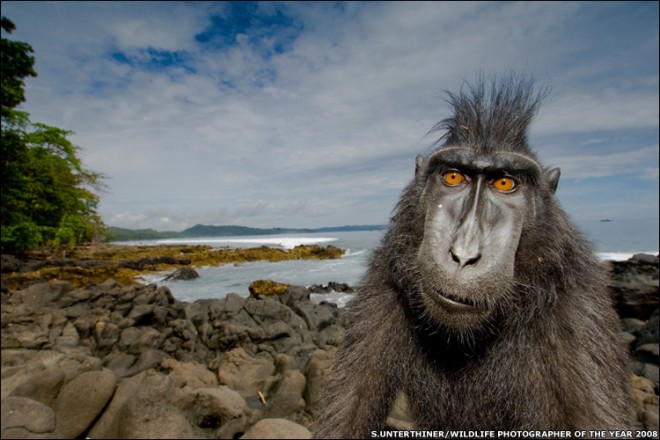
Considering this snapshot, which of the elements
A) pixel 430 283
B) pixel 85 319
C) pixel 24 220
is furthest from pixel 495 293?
pixel 24 220

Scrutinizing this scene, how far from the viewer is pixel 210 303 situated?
45.9ft

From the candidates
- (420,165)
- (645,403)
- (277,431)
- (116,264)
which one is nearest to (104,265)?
(116,264)

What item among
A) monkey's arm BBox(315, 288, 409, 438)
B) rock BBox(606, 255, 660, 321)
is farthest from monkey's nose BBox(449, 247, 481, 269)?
rock BBox(606, 255, 660, 321)

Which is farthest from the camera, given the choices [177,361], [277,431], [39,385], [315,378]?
[177,361]

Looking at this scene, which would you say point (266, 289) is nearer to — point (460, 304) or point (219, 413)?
point (219, 413)

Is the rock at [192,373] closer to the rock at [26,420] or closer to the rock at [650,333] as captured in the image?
the rock at [26,420]

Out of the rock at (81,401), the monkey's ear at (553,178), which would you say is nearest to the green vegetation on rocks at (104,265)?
the rock at (81,401)

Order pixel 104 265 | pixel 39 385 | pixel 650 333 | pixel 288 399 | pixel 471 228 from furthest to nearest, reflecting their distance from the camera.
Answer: pixel 104 265 < pixel 650 333 < pixel 288 399 < pixel 39 385 < pixel 471 228

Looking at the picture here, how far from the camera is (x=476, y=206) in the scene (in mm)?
2387

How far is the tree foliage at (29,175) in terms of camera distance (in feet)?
66.4

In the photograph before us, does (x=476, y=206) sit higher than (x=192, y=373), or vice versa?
(x=476, y=206)

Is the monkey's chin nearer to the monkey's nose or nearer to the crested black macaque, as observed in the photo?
the crested black macaque

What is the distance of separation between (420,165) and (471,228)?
79 centimetres

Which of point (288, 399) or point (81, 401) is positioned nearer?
point (81, 401)
